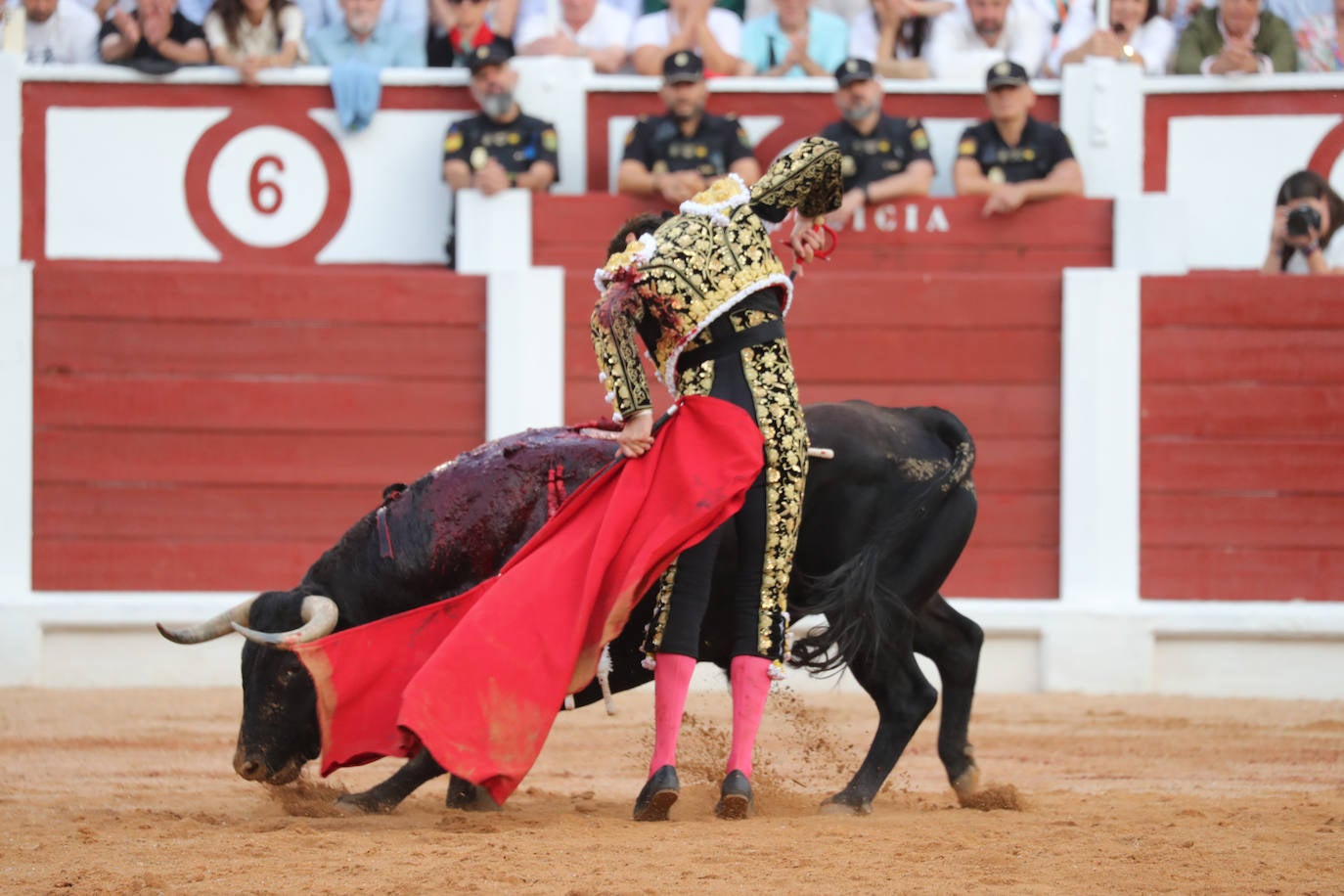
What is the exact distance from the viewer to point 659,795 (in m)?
3.42

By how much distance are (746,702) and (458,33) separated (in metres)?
4.66

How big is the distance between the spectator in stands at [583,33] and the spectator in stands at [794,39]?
55 cm

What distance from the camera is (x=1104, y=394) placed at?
6.70 m

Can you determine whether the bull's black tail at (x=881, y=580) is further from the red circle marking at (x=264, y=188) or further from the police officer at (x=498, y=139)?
the red circle marking at (x=264, y=188)

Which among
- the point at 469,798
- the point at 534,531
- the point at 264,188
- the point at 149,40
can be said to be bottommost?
the point at 469,798

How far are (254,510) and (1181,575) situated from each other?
11.7ft

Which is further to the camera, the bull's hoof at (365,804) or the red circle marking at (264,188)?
the red circle marking at (264,188)

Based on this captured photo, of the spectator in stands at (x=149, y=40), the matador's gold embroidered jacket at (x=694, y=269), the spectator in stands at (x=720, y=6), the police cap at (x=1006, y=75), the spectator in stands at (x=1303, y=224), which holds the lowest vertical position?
the matador's gold embroidered jacket at (x=694, y=269)

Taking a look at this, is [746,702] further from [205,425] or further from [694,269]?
[205,425]

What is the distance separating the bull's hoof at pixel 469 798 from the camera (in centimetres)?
394

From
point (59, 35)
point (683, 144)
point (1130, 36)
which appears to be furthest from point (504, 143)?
point (1130, 36)

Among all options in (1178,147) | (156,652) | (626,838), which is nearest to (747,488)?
(626,838)

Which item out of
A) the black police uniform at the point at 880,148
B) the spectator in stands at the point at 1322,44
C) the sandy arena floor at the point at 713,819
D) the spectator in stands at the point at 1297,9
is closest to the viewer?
the sandy arena floor at the point at 713,819

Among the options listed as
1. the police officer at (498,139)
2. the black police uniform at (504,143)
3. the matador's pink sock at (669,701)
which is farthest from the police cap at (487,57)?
A: the matador's pink sock at (669,701)
